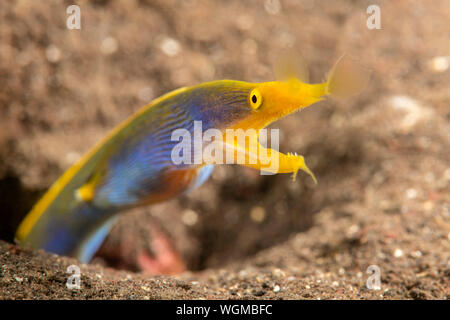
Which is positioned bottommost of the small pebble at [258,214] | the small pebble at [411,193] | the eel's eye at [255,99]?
the small pebble at [258,214]

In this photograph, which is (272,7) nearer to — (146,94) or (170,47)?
(170,47)

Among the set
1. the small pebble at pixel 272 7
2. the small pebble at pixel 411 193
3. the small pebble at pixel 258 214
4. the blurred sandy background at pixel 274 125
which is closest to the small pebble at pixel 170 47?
the blurred sandy background at pixel 274 125

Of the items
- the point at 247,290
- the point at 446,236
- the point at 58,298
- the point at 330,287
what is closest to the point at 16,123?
the point at 58,298

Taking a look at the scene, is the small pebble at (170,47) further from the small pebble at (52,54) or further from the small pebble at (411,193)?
the small pebble at (411,193)

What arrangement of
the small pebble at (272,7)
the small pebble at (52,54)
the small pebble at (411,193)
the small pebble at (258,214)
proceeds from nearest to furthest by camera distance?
the small pebble at (411,193) < the small pebble at (52,54) < the small pebble at (258,214) < the small pebble at (272,7)

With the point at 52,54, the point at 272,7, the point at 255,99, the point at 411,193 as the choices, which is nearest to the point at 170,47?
the point at 52,54

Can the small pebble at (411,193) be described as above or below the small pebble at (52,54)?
below

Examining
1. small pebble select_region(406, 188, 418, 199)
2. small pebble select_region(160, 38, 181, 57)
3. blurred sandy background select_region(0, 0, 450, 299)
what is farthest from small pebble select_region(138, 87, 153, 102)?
small pebble select_region(406, 188, 418, 199)

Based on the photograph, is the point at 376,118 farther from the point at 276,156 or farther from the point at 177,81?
the point at 276,156

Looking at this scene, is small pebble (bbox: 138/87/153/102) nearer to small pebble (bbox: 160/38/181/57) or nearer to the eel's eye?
small pebble (bbox: 160/38/181/57)
